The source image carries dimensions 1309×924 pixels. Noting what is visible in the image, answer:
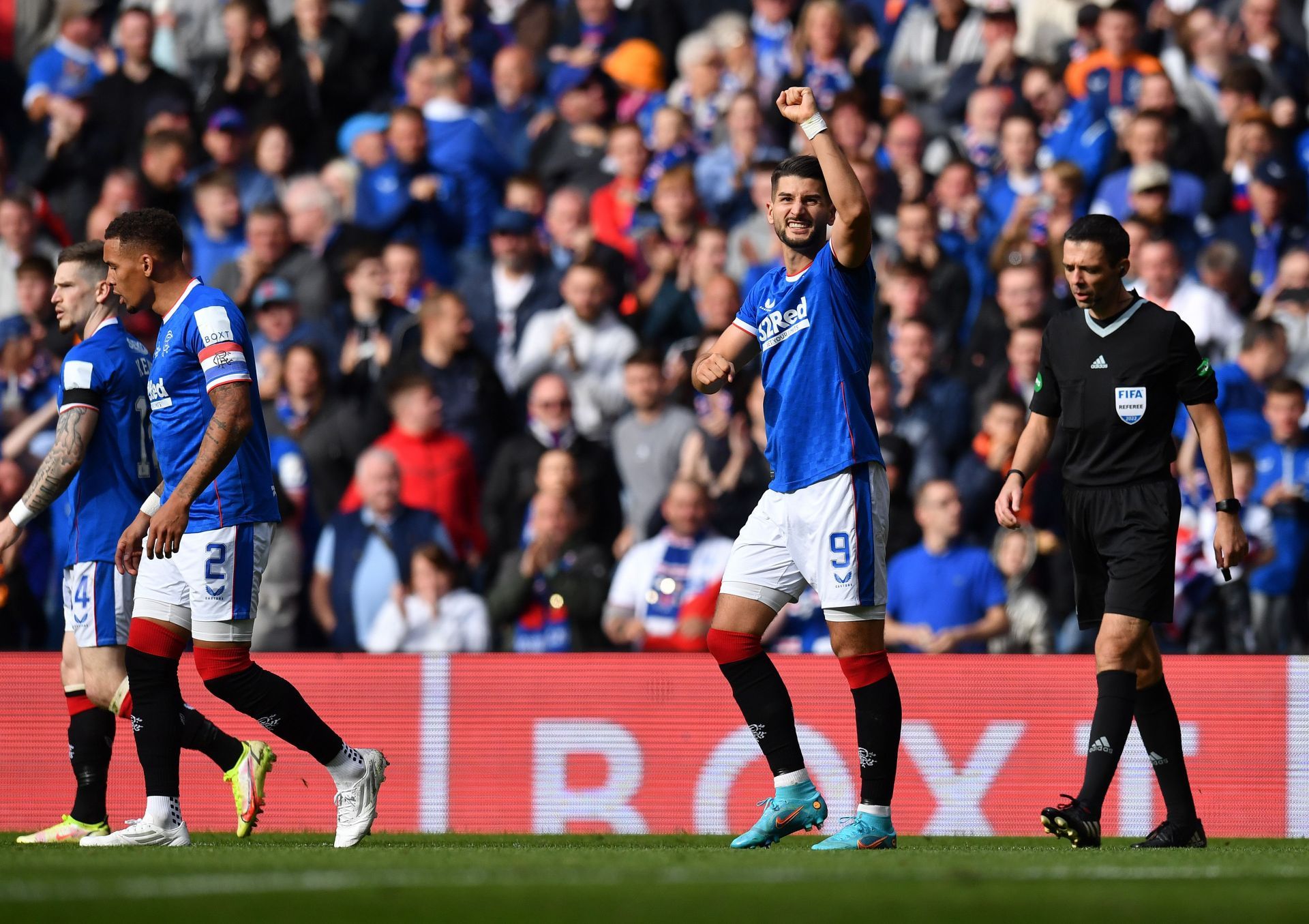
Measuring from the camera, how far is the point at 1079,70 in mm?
14203

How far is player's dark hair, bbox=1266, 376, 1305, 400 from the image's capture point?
36.0 feet

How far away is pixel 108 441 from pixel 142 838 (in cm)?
175

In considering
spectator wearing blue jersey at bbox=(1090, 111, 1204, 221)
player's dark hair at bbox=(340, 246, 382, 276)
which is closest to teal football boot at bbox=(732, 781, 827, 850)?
spectator wearing blue jersey at bbox=(1090, 111, 1204, 221)

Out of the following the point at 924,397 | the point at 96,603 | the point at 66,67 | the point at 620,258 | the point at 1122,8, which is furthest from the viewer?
the point at 66,67

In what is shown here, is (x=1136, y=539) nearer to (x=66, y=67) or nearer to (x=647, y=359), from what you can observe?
(x=647, y=359)

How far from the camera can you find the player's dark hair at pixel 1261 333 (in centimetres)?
1157

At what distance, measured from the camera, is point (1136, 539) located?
23.5 ft

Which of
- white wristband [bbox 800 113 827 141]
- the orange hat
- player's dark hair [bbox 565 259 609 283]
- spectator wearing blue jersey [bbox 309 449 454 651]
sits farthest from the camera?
the orange hat

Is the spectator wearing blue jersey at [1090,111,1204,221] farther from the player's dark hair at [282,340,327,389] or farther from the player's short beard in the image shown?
the player's short beard

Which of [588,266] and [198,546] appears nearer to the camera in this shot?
[198,546]

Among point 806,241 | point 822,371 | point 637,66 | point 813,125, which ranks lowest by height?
point 822,371

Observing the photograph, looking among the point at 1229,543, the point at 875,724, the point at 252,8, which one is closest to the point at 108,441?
the point at 875,724

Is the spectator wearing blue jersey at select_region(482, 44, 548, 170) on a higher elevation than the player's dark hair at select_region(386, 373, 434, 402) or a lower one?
higher

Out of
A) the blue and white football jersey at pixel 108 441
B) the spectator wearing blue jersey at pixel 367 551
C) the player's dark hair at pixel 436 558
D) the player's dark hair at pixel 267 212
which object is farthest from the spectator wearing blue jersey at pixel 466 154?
the blue and white football jersey at pixel 108 441
